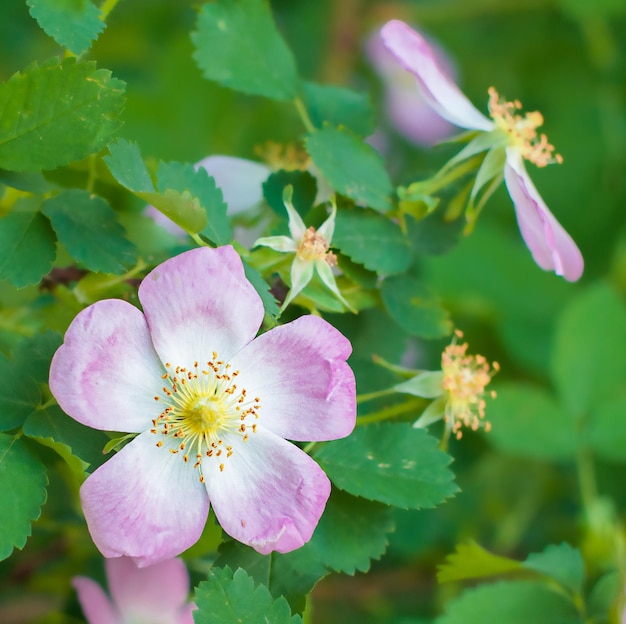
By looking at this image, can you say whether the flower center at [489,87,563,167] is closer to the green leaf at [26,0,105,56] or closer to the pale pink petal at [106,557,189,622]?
the green leaf at [26,0,105,56]

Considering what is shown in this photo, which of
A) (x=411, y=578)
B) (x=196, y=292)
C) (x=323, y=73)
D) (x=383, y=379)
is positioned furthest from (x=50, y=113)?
(x=323, y=73)

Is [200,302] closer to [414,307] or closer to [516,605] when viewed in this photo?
[414,307]

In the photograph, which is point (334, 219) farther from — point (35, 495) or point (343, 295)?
point (35, 495)

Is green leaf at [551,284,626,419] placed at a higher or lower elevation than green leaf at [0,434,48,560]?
lower

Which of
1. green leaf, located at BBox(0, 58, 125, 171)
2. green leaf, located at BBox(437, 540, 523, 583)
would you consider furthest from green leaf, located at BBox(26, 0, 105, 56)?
green leaf, located at BBox(437, 540, 523, 583)

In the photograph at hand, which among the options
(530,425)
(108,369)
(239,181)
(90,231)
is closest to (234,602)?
(108,369)

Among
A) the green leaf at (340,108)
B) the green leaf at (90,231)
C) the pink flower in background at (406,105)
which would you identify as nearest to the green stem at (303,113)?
the green leaf at (340,108)

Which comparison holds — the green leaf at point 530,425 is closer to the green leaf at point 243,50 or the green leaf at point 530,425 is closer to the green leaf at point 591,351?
the green leaf at point 591,351
